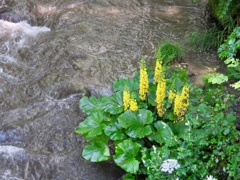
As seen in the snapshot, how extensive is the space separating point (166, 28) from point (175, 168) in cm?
404

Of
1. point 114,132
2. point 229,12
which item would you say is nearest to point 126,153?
point 114,132

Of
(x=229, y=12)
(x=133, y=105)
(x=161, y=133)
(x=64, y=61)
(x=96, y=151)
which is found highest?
(x=229, y=12)

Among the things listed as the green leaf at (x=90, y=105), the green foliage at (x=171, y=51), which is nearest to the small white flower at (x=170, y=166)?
the green leaf at (x=90, y=105)

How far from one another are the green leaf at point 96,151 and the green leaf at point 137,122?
1.10ft

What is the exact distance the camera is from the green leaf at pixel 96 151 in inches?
138

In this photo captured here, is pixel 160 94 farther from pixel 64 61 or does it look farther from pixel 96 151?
pixel 64 61

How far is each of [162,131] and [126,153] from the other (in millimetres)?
445

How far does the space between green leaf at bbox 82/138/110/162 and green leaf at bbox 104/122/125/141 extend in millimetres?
160

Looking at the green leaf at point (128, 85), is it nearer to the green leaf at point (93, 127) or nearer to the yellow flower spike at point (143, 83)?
the yellow flower spike at point (143, 83)

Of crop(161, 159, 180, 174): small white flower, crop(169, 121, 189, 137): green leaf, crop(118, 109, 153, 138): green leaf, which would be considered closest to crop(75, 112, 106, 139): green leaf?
crop(118, 109, 153, 138): green leaf

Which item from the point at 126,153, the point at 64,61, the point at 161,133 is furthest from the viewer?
the point at 64,61

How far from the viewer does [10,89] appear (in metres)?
4.95

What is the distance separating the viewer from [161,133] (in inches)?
136

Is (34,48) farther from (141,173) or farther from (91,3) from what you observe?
(141,173)
